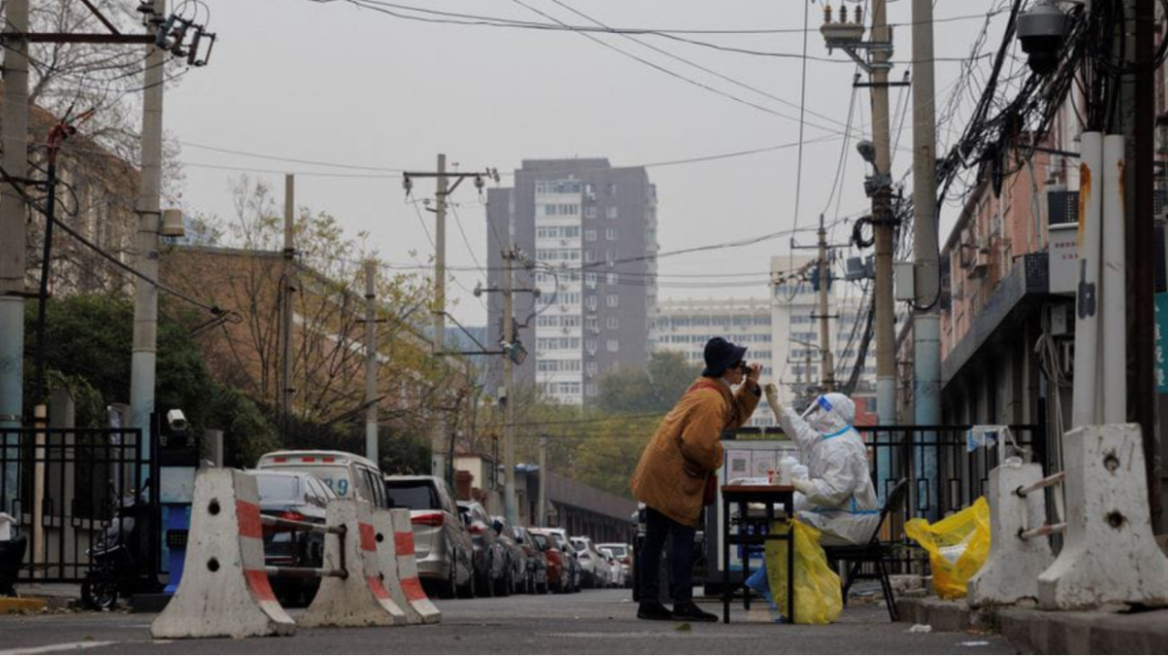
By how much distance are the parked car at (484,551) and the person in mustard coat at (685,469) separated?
18.4m

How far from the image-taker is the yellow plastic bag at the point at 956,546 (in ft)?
43.2

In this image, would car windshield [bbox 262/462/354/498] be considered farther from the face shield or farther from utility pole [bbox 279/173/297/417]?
utility pole [bbox 279/173/297/417]

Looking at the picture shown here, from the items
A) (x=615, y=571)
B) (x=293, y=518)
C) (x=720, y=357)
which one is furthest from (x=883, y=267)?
(x=615, y=571)

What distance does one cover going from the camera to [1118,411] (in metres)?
12.1

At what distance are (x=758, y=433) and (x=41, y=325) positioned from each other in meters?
9.97

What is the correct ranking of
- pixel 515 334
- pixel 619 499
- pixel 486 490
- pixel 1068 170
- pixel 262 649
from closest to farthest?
1. pixel 262 649
2. pixel 1068 170
3. pixel 515 334
4. pixel 486 490
5. pixel 619 499

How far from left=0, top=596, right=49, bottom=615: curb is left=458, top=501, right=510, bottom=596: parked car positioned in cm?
→ 1351

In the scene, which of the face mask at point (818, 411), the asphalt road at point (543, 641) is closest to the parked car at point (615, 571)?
the face mask at point (818, 411)

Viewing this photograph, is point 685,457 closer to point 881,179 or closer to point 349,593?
point 349,593

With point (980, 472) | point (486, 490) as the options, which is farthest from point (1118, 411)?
point (486, 490)

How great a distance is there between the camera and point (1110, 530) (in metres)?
8.64

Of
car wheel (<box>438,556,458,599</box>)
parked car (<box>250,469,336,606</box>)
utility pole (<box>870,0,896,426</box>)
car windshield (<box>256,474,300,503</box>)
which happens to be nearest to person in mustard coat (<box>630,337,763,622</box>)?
parked car (<box>250,469,336,606</box>)

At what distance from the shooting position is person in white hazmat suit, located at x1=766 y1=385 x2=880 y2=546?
46.3 feet

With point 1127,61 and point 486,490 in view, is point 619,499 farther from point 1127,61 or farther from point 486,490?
point 1127,61
